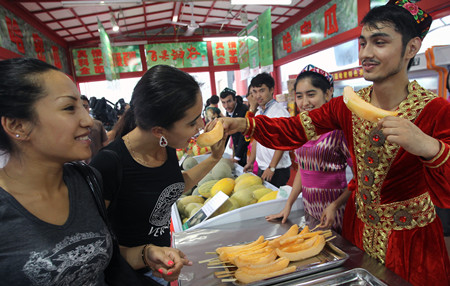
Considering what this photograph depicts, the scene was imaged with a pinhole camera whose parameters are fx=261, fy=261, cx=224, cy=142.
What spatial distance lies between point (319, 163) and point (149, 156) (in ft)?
3.69

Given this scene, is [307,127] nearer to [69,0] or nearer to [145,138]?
[145,138]

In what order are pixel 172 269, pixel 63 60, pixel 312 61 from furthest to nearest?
pixel 63 60 → pixel 312 61 → pixel 172 269

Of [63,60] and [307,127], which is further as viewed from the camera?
[63,60]

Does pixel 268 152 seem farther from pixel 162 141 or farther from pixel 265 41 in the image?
pixel 265 41

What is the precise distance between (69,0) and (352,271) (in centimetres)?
690

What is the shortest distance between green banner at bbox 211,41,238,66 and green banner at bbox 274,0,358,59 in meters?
2.04

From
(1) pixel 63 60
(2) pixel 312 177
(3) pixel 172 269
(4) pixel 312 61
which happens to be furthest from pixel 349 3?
(1) pixel 63 60

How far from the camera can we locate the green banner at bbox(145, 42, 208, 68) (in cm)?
1088

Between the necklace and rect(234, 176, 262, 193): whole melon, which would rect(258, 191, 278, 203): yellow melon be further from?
the necklace

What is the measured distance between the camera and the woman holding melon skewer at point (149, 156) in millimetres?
1180

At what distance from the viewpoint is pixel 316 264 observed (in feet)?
3.61

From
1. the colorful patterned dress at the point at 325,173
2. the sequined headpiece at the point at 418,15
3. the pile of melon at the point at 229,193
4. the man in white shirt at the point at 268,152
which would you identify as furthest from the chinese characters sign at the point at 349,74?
the sequined headpiece at the point at 418,15

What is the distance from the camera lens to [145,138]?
1.31 metres

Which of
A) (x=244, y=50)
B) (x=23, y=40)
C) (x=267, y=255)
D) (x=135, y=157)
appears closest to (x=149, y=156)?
(x=135, y=157)
